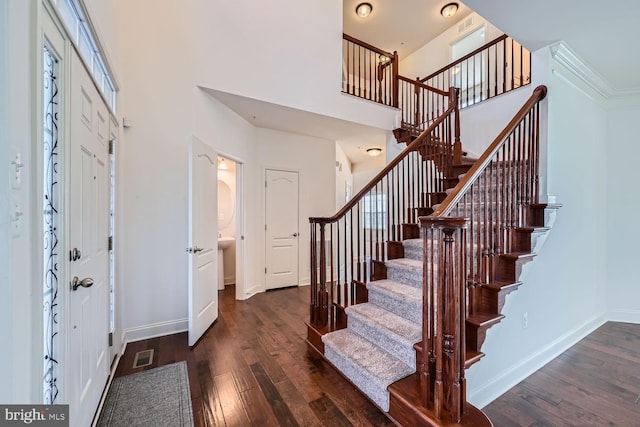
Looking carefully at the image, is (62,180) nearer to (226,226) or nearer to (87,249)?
(87,249)

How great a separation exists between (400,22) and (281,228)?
16.5ft

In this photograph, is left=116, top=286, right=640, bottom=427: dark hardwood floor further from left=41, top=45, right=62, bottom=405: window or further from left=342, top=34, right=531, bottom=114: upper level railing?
left=342, top=34, right=531, bottom=114: upper level railing

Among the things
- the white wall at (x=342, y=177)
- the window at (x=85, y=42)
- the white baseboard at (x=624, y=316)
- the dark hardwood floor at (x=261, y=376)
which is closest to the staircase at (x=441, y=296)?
the dark hardwood floor at (x=261, y=376)

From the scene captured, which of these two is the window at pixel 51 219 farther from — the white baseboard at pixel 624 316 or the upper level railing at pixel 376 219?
the white baseboard at pixel 624 316

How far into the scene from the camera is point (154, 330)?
2.78m

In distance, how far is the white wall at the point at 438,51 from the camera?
5.03 meters

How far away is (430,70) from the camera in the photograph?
20.2 ft

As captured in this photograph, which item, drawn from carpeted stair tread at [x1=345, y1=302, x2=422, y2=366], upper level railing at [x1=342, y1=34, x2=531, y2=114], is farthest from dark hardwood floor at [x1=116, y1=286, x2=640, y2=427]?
upper level railing at [x1=342, y1=34, x2=531, y2=114]

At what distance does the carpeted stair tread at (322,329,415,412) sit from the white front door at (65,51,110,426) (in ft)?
5.34

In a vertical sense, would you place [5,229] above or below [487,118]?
below

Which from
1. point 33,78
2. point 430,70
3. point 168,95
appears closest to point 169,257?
point 168,95

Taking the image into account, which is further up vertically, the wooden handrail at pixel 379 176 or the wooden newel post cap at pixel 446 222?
the wooden handrail at pixel 379 176

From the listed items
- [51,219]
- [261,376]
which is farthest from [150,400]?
[51,219]

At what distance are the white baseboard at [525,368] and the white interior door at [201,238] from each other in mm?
2430
